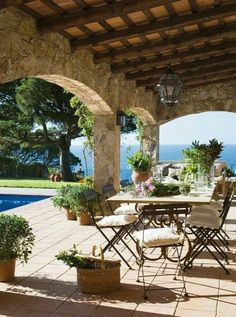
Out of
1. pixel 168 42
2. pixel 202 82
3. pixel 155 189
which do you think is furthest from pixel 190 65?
pixel 155 189

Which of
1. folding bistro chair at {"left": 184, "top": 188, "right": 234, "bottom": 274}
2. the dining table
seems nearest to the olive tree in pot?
the dining table

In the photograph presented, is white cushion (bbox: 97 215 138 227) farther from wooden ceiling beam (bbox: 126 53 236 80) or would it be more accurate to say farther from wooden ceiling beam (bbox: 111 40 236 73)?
wooden ceiling beam (bbox: 126 53 236 80)

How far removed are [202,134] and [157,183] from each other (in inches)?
2649

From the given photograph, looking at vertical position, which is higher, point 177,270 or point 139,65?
point 139,65

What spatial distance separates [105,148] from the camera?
27.1 ft

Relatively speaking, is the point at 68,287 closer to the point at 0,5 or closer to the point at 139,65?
the point at 0,5

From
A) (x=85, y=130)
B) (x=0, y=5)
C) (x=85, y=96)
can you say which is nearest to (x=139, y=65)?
(x=85, y=96)

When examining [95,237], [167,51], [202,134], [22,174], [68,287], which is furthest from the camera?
[202,134]

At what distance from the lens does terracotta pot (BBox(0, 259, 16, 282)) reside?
4.11 m

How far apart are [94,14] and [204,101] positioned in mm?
8030

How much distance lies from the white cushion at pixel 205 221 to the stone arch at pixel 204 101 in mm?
7844

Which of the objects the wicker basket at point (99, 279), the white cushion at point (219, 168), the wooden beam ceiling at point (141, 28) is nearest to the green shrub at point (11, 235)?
the wicker basket at point (99, 279)

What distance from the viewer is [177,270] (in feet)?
14.3

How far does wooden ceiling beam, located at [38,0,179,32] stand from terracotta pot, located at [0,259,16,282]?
251cm
